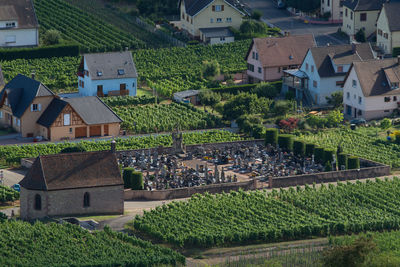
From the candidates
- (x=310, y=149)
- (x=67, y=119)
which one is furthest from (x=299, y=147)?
(x=67, y=119)

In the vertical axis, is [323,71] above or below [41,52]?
below

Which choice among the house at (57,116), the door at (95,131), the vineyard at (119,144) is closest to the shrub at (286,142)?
the vineyard at (119,144)

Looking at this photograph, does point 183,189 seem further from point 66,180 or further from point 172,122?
point 172,122

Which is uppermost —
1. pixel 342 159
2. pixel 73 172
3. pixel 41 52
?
pixel 41 52

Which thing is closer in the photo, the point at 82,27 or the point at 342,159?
the point at 342,159

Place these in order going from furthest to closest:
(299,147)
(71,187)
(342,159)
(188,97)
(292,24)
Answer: (292,24)
(188,97)
(299,147)
(342,159)
(71,187)

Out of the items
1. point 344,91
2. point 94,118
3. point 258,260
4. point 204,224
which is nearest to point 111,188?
point 204,224

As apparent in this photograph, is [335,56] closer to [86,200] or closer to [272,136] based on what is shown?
[272,136]
